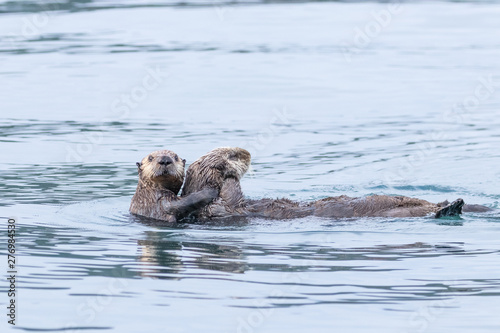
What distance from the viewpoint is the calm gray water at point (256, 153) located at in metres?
5.85

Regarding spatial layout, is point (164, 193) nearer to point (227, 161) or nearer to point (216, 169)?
point (216, 169)

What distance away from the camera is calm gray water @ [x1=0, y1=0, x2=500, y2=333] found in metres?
5.85

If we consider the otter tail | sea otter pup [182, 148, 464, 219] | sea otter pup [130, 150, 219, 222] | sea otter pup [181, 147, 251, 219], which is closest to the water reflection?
sea otter pup [130, 150, 219, 222]

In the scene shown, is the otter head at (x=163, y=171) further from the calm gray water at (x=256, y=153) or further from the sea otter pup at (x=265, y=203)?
the calm gray water at (x=256, y=153)

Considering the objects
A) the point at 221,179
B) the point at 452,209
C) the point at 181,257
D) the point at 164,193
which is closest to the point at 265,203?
the point at 221,179

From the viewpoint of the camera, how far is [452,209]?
7.43 m

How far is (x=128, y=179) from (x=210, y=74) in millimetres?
6660

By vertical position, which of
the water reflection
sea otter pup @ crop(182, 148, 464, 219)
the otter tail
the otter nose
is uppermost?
the otter nose

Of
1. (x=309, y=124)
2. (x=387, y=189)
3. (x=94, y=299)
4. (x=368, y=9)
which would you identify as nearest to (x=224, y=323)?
(x=94, y=299)

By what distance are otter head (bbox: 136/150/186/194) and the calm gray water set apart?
388mm

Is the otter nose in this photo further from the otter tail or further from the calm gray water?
the otter tail

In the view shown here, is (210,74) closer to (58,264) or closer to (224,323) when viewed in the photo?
(58,264)

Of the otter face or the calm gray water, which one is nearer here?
the calm gray water

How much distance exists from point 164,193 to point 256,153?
3.62m
